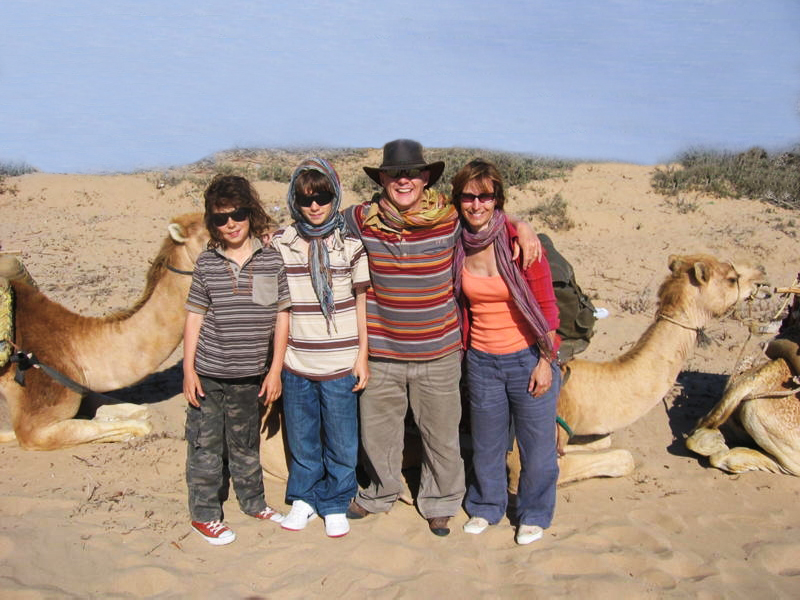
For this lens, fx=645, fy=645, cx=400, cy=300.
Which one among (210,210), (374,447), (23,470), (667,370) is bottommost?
(23,470)

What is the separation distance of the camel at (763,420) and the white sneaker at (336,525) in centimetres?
287

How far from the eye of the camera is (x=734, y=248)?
420 inches

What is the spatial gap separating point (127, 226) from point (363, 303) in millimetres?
10616

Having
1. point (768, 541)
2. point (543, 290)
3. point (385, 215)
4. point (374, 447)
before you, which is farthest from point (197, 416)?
point (768, 541)

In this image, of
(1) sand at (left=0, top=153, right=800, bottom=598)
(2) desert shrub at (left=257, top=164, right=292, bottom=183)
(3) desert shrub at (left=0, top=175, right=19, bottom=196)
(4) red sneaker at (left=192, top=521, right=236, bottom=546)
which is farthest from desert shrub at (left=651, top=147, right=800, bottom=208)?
(3) desert shrub at (left=0, top=175, right=19, bottom=196)

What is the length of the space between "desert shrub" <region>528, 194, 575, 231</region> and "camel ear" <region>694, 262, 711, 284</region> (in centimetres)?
787

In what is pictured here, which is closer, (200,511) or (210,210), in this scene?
(210,210)

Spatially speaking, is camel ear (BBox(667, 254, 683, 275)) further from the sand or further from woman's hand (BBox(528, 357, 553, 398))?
woman's hand (BBox(528, 357, 553, 398))

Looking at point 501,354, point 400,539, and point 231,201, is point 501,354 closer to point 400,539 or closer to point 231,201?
point 400,539

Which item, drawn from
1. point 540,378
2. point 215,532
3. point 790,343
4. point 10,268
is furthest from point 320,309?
point 790,343

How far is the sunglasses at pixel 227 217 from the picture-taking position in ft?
11.7

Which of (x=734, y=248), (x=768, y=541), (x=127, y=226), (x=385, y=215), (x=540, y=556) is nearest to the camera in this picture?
(x=385, y=215)

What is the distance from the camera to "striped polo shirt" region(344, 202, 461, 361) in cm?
350

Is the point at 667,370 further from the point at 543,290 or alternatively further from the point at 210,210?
the point at 210,210
